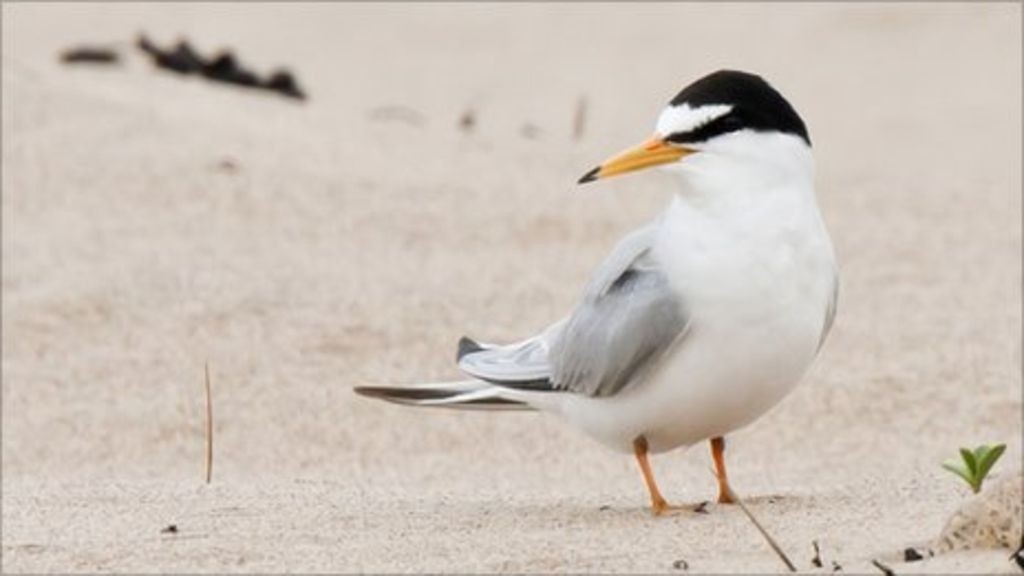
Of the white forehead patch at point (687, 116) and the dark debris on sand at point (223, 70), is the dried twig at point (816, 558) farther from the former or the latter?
the dark debris on sand at point (223, 70)

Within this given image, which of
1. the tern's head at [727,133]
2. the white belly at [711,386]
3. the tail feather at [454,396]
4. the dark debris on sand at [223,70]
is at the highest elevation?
the tern's head at [727,133]

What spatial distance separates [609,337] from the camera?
4152 millimetres

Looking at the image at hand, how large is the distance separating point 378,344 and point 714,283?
7.41 ft

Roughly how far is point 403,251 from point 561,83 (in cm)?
383

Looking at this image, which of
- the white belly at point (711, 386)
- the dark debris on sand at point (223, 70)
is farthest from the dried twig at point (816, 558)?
the dark debris on sand at point (223, 70)

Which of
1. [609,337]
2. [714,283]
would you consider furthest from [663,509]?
[714,283]

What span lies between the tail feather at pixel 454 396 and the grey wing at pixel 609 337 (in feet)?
0.16

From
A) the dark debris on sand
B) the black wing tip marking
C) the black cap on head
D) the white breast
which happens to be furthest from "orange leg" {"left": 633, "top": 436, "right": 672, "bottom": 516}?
the dark debris on sand

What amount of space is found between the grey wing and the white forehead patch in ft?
0.63

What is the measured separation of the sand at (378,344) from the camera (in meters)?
3.95

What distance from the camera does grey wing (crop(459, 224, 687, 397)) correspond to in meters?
4.06

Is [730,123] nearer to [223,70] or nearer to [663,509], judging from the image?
[663,509]

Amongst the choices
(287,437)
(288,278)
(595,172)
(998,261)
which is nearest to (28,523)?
(595,172)

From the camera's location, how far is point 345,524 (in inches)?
159
